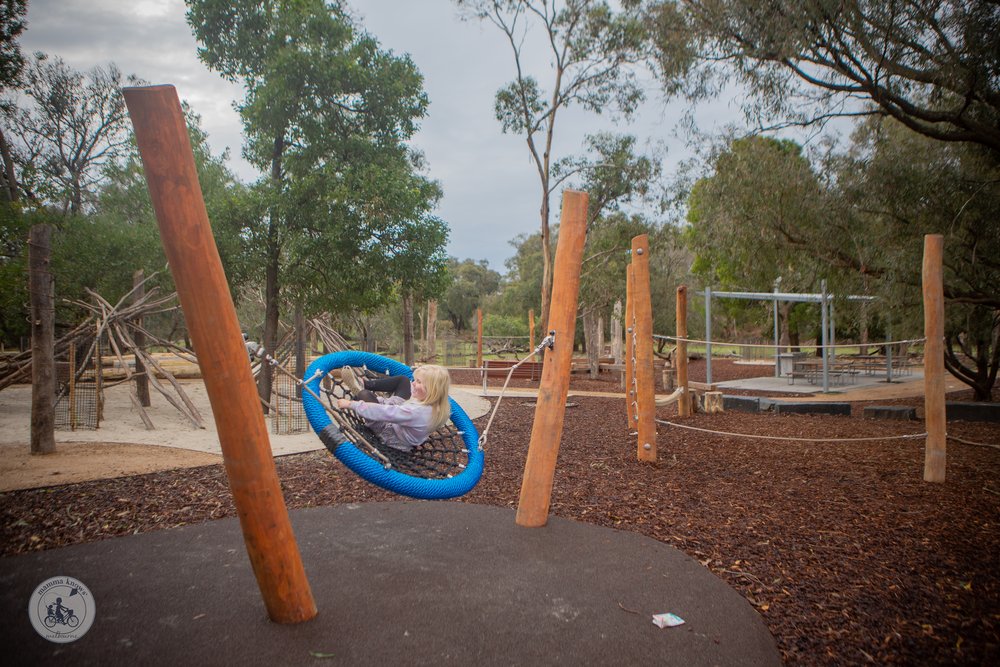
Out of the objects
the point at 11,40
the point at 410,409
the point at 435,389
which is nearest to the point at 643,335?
the point at 435,389

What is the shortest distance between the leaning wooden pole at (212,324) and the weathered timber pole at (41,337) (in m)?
5.56

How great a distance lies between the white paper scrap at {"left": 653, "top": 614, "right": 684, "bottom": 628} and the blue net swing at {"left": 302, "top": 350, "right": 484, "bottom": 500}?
1405 millimetres

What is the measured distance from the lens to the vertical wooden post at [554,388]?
15.0 feet

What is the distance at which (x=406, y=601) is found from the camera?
3.25 m

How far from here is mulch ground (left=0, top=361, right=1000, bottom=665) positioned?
310 centimetres

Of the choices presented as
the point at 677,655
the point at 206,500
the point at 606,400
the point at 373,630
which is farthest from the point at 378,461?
the point at 606,400

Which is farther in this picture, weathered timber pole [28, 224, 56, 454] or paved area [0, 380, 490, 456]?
paved area [0, 380, 490, 456]

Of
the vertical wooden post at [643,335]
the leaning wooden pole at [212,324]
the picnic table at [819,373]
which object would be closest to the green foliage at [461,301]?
the picnic table at [819,373]

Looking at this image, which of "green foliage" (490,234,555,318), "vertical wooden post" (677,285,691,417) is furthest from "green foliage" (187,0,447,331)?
"green foliage" (490,234,555,318)

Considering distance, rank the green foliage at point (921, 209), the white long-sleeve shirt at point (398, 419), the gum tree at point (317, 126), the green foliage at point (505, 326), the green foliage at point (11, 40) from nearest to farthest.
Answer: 1. the green foliage at point (11, 40)
2. the white long-sleeve shirt at point (398, 419)
3. the green foliage at point (921, 209)
4. the gum tree at point (317, 126)
5. the green foliage at point (505, 326)

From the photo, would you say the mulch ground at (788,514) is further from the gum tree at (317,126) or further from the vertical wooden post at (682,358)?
the gum tree at (317,126)

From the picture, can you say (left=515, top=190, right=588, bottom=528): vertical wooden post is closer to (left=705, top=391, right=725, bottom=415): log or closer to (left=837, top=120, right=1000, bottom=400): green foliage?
(left=837, top=120, right=1000, bottom=400): green foliage

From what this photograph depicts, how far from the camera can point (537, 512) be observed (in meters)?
4.62

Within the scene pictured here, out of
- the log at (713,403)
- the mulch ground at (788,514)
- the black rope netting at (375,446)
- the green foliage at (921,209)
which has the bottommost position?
the mulch ground at (788,514)
